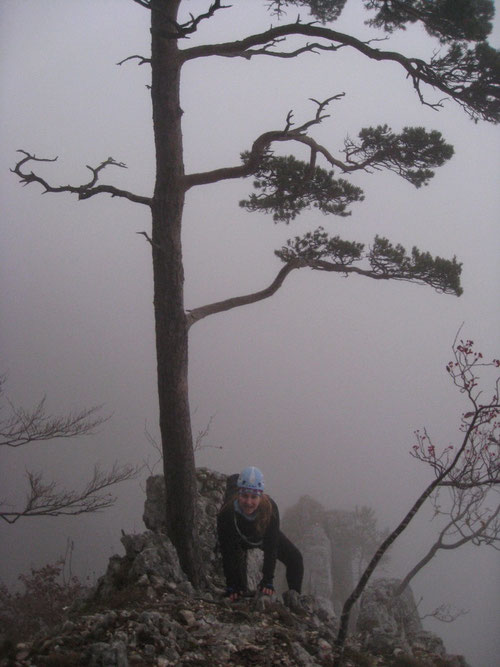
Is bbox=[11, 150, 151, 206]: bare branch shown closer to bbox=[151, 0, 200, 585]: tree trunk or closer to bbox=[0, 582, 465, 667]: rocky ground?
bbox=[151, 0, 200, 585]: tree trunk

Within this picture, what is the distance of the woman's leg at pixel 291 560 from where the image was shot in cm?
489

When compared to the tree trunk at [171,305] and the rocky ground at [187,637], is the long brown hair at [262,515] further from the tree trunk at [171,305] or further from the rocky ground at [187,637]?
the tree trunk at [171,305]

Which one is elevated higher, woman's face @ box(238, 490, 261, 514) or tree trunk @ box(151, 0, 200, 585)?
tree trunk @ box(151, 0, 200, 585)

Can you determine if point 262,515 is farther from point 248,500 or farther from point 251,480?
point 251,480

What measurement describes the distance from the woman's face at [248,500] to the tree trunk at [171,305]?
2.47ft

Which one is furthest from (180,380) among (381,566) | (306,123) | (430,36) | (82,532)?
(381,566)

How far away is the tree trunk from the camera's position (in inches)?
197

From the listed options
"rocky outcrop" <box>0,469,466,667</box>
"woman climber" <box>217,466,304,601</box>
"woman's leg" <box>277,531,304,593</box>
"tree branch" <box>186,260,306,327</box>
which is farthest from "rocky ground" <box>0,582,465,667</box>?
"tree branch" <box>186,260,306,327</box>

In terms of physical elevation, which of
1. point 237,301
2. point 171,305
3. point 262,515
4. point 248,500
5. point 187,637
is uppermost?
point 237,301

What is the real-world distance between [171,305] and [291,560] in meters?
2.57

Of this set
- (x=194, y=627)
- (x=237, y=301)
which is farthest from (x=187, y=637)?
(x=237, y=301)

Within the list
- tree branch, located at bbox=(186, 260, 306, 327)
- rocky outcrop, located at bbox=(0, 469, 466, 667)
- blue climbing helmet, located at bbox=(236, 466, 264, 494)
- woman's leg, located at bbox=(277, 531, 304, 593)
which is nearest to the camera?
rocky outcrop, located at bbox=(0, 469, 466, 667)

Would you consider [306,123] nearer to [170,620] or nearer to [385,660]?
[170,620]

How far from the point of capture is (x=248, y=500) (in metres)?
4.46
